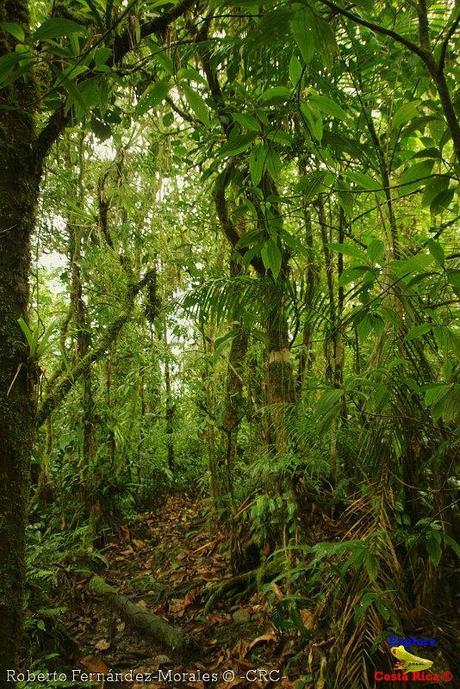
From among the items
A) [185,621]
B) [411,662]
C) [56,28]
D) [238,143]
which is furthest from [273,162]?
[185,621]

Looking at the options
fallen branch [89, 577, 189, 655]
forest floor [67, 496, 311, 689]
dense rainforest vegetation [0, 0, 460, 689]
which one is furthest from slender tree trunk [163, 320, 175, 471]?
fallen branch [89, 577, 189, 655]

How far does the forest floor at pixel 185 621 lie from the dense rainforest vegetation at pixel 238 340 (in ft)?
0.07

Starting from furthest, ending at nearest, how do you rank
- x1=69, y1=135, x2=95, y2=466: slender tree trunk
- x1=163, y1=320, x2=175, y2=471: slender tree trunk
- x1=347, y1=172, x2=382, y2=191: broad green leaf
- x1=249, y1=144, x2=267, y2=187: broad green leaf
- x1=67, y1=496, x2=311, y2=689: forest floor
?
x1=163, y1=320, x2=175, y2=471: slender tree trunk, x1=69, y1=135, x2=95, y2=466: slender tree trunk, x1=67, y1=496, x2=311, y2=689: forest floor, x1=347, y1=172, x2=382, y2=191: broad green leaf, x1=249, y1=144, x2=267, y2=187: broad green leaf

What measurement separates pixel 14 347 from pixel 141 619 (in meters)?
2.47

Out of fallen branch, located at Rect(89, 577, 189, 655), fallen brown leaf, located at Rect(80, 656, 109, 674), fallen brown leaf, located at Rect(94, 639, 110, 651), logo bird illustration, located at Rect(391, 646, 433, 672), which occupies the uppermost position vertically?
logo bird illustration, located at Rect(391, 646, 433, 672)

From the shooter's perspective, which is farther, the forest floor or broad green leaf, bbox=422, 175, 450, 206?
the forest floor

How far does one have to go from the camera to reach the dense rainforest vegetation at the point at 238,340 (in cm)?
129

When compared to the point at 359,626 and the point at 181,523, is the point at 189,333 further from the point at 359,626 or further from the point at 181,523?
the point at 359,626

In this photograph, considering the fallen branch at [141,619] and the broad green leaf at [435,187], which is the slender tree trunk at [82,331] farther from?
the broad green leaf at [435,187]

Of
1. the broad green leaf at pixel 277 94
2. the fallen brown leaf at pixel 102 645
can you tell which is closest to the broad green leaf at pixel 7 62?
the broad green leaf at pixel 277 94

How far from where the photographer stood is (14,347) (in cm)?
157

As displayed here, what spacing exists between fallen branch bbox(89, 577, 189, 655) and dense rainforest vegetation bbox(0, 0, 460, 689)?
0.07 ft

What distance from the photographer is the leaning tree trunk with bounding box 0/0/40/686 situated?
148 cm

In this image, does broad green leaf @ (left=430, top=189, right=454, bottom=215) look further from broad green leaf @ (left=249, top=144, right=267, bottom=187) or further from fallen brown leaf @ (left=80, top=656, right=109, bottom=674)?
fallen brown leaf @ (left=80, top=656, right=109, bottom=674)
